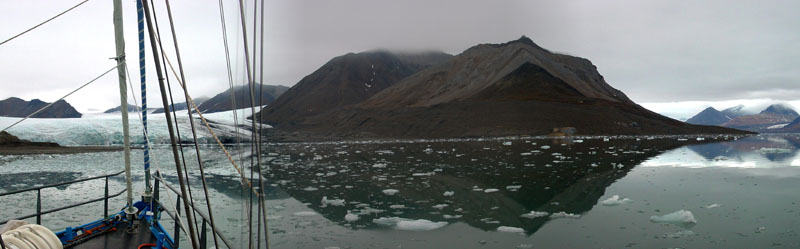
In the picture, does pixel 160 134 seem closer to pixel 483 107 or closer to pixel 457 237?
pixel 483 107

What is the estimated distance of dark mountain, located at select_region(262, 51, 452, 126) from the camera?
129m

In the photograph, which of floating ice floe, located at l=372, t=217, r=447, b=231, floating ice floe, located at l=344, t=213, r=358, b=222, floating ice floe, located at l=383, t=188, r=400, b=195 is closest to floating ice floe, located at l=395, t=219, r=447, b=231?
floating ice floe, located at l=372, t=217, r=447, b=231

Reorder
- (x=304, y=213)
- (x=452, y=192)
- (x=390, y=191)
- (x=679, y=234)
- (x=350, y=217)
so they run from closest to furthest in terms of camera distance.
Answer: (x=679, y=234), (x=350, y=217), (x=304, y=213), (x=452, y=192), (x=390, y=191)

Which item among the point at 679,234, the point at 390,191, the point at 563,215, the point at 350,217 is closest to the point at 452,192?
the point at 390,191

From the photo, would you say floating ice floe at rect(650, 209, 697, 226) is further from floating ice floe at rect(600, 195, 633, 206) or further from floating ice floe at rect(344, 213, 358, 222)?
floating ice floe at rect(344, 213, 358, 222)

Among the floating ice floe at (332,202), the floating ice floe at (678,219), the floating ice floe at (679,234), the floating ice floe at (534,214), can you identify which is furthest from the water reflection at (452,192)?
the floating ice floe at (679,234)

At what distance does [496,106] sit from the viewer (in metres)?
69.9

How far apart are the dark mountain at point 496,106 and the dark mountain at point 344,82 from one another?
50.6ft

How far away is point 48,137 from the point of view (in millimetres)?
43812

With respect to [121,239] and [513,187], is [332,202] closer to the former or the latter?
[513,187]

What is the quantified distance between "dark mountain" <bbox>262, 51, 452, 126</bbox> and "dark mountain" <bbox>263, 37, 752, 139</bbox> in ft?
50.6

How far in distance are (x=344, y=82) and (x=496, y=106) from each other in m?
79.8

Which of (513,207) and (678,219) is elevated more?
(678,219)

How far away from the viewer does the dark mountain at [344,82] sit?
423 feet
